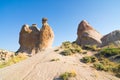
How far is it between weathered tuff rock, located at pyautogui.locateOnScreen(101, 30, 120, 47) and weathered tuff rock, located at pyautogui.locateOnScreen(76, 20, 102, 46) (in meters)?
0.88

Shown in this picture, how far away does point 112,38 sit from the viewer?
32.0 metres

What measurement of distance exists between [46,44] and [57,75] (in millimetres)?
23545

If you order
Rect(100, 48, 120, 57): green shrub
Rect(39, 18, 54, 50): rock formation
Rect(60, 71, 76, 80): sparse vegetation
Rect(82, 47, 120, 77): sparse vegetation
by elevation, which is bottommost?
Rect(60, 71, 76, 80): sparse vegetation

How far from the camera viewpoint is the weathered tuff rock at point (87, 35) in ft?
110

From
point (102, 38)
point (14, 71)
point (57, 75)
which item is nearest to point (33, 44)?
point (102, 38)

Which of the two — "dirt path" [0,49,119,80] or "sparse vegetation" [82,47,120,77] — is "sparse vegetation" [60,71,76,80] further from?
"sparse vegetation" [82,47,120,77]

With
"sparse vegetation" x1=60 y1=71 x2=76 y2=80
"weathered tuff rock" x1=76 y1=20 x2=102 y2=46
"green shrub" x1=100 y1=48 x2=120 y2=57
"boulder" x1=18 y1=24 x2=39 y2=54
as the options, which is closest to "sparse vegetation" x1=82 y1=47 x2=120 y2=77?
"green shrub" x1=100 y1=48 x2=120 y2=57

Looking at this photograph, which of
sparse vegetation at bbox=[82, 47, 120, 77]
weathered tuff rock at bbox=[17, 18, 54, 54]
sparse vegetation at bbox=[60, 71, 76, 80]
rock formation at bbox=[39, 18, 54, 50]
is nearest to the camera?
sparse vegetation at bbox=[60, 71, 76, 80]

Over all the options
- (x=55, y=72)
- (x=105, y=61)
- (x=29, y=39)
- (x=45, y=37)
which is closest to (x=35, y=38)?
(x=29, y=39)

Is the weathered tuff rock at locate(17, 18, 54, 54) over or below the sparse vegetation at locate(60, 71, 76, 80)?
over

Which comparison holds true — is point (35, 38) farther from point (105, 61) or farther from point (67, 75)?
point (67, 75)

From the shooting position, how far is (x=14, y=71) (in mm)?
21391

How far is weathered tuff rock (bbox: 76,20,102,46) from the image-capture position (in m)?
33.5

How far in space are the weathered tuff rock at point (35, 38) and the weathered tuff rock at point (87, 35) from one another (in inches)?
287
